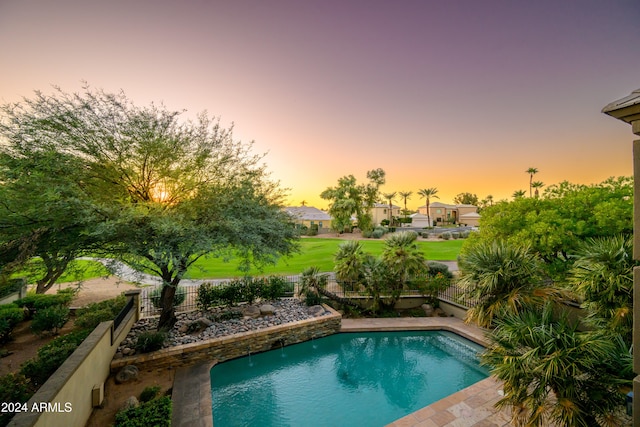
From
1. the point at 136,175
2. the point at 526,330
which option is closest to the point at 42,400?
the point at 136,175

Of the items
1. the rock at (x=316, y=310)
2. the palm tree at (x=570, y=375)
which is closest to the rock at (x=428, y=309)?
the rock at (x=316, y=310)

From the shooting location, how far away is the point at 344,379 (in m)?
8.49

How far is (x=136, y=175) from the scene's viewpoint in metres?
8.69

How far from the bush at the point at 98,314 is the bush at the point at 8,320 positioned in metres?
1.61

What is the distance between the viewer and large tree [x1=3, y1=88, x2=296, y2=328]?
7.30 metres

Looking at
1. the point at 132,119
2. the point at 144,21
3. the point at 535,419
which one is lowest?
the point at 535,419

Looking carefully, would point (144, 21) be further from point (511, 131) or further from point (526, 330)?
point (511, 131)

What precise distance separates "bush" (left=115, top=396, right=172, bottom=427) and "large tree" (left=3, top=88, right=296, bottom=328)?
141 inches

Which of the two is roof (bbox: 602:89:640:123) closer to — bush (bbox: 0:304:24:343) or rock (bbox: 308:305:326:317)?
rock (bbox: 308:305:326:317)

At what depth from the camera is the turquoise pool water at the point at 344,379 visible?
6809mm

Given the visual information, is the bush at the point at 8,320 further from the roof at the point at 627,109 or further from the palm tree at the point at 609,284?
the palm tree at the point at 609,284

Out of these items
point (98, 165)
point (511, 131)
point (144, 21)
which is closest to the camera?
point (98, 165)

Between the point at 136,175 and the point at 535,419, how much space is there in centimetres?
1183

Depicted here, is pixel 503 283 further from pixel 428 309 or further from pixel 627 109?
pixel 627 109
